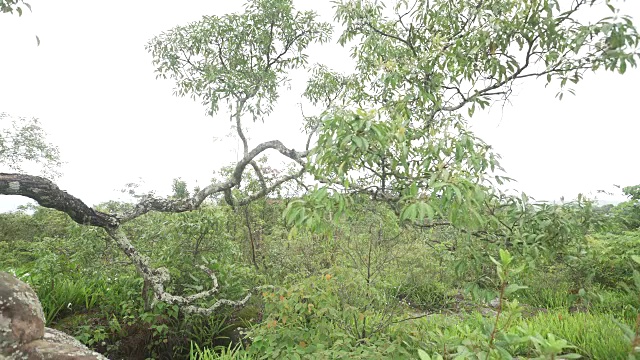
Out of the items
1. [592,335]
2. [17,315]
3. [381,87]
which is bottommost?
[592,335]

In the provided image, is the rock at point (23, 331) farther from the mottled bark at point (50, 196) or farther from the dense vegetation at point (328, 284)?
the dense vegetation at point (328, 284)

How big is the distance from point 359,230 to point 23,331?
2682 mm

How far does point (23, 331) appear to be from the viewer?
7.65 ft

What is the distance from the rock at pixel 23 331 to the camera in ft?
7.35

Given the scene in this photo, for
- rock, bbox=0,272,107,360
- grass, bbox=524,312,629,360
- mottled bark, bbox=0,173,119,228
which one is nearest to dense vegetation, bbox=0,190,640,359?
grass, bbox=524,312,629,360

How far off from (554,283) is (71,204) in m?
7.18

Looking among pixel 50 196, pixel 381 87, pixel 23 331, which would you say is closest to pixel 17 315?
pixel 23 331

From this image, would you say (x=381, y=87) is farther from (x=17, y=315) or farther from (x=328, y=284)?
(x=17, y=315)

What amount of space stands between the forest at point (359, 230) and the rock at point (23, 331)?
0.31 feet

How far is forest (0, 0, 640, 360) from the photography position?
1.99 m

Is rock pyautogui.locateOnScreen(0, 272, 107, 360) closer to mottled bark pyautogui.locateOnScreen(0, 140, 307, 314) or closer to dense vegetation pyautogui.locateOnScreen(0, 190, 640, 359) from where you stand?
mottled bark pyautogui.locateOnScreen(0, 140, 307, 314)

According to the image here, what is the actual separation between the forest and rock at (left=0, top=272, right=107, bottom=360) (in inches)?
3.8

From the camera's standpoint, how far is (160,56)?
4883 mm

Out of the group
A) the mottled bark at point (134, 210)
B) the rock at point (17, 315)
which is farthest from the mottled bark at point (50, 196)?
the rock at point (17, 315)
